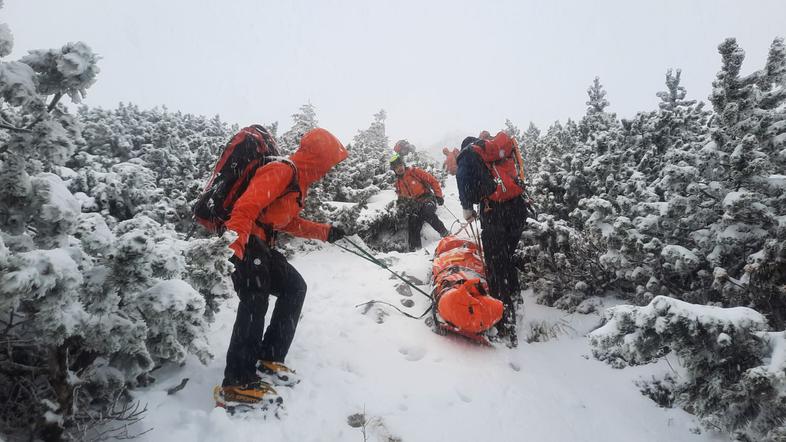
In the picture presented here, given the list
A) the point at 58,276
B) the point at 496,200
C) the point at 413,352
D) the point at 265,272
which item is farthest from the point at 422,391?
the point at 58,276

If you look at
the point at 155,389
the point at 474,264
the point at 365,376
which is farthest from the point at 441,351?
the point at 155,389

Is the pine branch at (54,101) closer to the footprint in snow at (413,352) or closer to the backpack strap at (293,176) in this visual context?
the backpack strap at (293,176)

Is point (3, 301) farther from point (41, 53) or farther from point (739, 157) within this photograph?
point (739, 157)

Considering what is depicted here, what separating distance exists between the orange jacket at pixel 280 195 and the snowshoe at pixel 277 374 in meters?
1.11

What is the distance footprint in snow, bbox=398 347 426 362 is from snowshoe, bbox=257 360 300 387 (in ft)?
4.17

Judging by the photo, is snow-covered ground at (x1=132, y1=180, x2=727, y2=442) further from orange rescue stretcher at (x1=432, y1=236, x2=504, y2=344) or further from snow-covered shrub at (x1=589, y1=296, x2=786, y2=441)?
snow-covered shrub at (x1=589, y1=296, x2=786, y2=441)

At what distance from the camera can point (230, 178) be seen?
3197 mm

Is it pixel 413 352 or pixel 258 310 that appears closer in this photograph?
pixel 258 310

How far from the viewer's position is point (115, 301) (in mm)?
2195

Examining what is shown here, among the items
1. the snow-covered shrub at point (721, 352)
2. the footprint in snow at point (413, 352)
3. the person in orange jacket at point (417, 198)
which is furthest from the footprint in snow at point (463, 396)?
→ the person in orange jacket at point (417, 198)

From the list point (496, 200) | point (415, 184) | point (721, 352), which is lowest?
point (721, 352)

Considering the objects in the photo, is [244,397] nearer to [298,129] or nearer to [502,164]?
[502,164]

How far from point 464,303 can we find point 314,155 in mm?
2183

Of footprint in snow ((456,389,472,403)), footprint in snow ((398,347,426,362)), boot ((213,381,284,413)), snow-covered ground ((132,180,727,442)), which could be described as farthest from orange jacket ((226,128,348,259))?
footprint in snow ((456,389,472,403))
